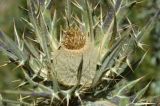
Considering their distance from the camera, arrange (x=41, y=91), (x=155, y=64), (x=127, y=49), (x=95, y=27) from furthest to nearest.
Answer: (x=155, y=64) < (x=95, y=27) < (x=127, y=49) < (x=41, y=91)

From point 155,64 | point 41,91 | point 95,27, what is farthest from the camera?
point 155,64

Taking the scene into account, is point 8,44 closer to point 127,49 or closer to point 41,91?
point 41,91

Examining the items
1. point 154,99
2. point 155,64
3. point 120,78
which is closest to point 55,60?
point 120,78

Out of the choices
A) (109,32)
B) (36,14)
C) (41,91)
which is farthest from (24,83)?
(109,32)

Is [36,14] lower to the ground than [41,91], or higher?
higher

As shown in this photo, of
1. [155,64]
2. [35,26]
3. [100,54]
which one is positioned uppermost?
[35,26]

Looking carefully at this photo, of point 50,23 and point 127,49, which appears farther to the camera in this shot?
point 50,23

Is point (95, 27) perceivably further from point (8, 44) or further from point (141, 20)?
point (141, 20)
